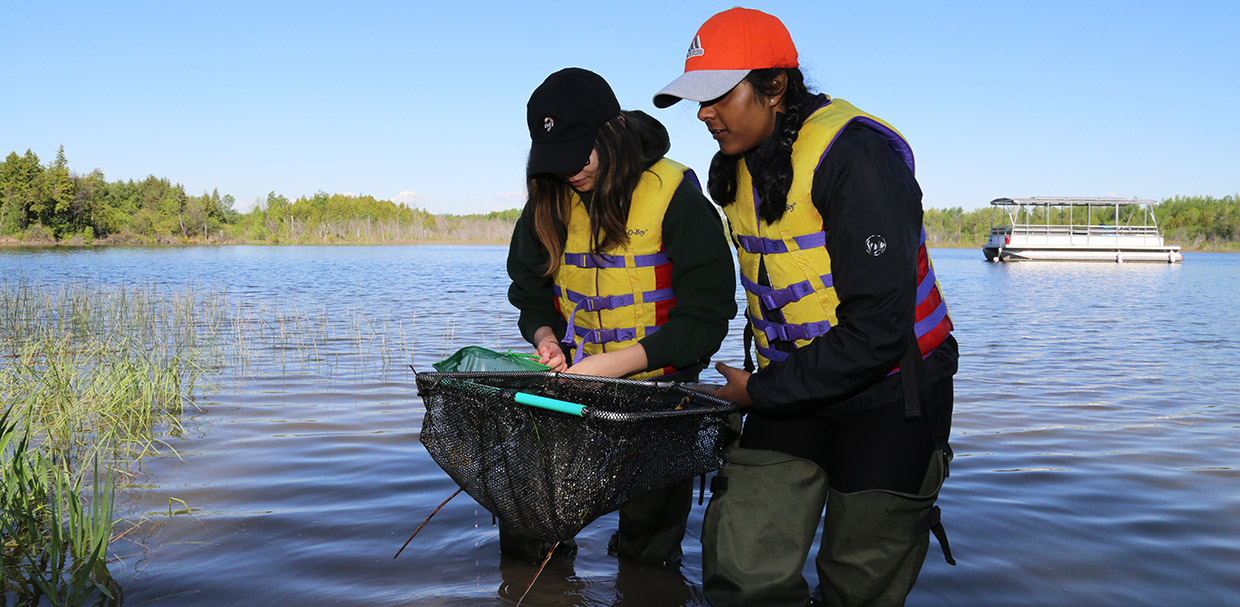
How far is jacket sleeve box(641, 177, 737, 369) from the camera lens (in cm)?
306

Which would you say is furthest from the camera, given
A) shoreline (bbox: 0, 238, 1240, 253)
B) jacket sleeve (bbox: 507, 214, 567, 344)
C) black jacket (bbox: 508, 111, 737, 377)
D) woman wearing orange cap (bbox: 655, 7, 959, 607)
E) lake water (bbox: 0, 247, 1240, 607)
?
shoreline (bbox: 0, 238, 1240, 253)

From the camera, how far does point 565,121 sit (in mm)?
2902

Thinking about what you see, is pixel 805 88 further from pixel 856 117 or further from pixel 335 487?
pixel 335 487

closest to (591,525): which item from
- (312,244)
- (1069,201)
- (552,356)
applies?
(552,356)

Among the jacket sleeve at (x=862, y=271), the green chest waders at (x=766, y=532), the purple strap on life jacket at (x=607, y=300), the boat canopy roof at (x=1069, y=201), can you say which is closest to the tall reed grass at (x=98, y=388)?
the purple strap on life jacket at (x=607, y=300)

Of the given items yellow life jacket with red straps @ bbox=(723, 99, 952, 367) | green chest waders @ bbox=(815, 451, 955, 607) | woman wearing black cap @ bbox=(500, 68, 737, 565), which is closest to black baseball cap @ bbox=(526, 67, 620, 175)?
woman wearing black cap @ bbox=(500, 68, 737, 565)

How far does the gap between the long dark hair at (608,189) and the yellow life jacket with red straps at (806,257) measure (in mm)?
454

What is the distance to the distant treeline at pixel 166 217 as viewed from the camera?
221 ft

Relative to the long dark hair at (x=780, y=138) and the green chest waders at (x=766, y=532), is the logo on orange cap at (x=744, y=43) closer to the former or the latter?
the long dark hair at (x=780, y=138)

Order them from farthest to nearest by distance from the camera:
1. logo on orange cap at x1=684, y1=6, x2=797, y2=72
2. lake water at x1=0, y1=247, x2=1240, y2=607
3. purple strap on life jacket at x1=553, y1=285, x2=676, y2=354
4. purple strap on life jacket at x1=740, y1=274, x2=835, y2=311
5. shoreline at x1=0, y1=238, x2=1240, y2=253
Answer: shoreline at x1=0, y1=238, x2=1240, y2=253
lake water at x1=0, y1=247, x2=1240, y2=607
purple strap on life jacket at x1=553, y1=285, x2=676, y2=354
purple strap on life jacket at x1=740, y1=274, x2=835, y2=311
logo on orange cap at x1=684, y1=6, x2=797, y2=72

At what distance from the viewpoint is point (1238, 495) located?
18.2ft

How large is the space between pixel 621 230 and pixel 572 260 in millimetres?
309

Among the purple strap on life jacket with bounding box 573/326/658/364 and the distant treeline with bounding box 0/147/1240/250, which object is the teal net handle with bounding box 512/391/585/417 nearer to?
the purple strap on life jacket with bounding box 573/326/658/364

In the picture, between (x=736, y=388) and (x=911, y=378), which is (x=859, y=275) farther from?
(x=736, y=388)
